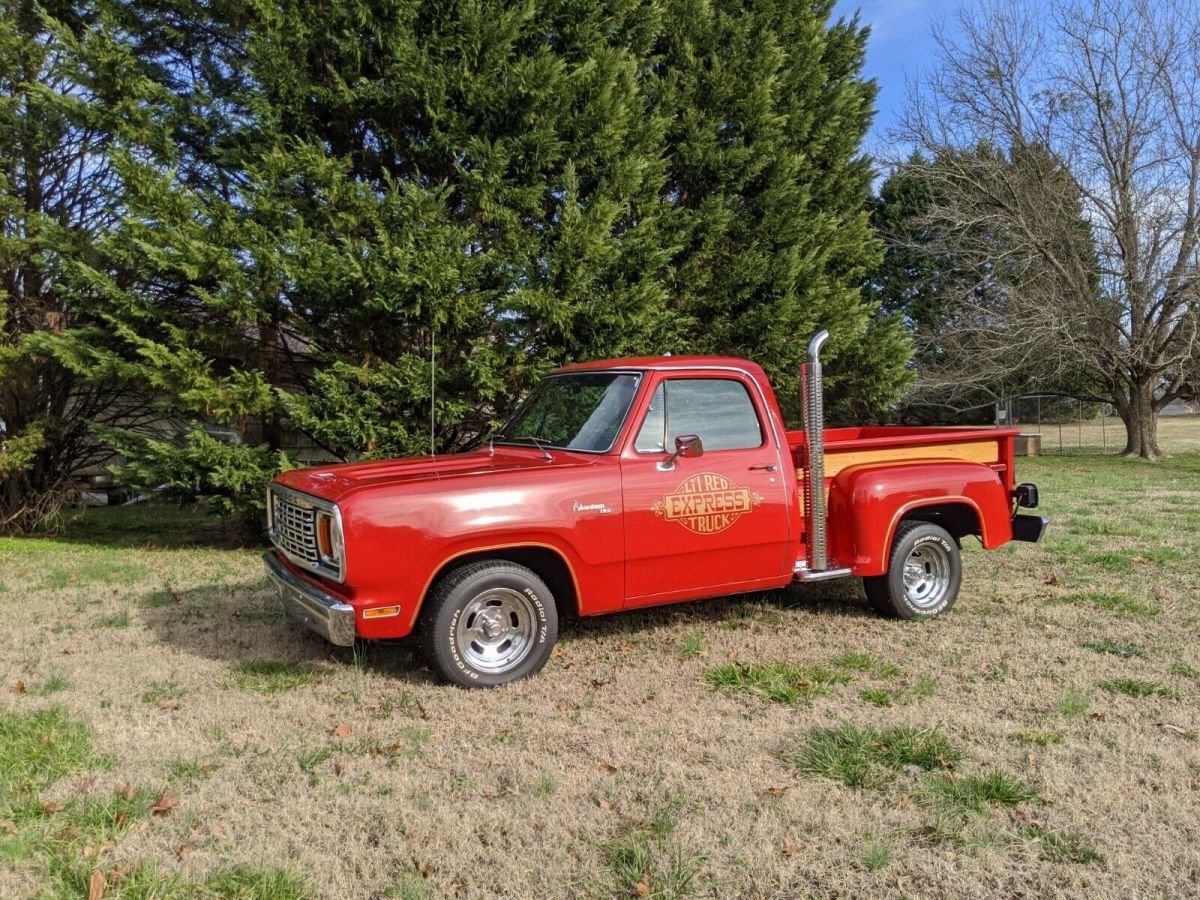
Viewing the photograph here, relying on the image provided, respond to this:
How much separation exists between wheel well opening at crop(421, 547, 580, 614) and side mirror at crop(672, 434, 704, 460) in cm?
98

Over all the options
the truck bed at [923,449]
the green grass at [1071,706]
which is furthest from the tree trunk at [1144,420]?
the green grass at [1071,706]

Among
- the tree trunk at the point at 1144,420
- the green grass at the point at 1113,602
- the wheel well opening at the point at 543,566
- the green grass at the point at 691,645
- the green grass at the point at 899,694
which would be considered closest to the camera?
the green grass at the point at 899,694

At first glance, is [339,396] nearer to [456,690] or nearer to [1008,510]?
[456,690]

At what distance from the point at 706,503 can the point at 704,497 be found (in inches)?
1.6

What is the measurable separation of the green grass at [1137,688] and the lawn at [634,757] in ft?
0.06

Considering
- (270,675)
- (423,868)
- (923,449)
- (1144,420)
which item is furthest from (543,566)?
(1144,420)

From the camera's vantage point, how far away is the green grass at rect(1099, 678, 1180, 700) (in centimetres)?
455

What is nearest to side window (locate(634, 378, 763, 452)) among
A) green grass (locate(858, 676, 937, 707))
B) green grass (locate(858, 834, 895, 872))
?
green grass (locate(858, 676, 937, 707))

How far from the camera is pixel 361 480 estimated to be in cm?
495

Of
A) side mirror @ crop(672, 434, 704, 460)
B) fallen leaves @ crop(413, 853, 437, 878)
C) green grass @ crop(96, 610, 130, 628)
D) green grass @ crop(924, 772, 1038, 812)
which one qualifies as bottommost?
green grass @ crop(924, 772, 1038, 812)

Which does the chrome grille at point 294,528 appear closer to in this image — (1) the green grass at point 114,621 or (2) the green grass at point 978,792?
(1) the green grass at point 114,621

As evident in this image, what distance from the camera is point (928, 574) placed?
21.0 feet

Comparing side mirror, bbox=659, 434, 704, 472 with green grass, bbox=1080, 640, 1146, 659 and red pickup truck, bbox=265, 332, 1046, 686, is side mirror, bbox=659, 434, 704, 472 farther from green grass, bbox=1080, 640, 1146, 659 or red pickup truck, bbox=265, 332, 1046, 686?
green grass, bbox=1080, 640, 1146, 659

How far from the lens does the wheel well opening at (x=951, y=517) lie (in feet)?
20.9
